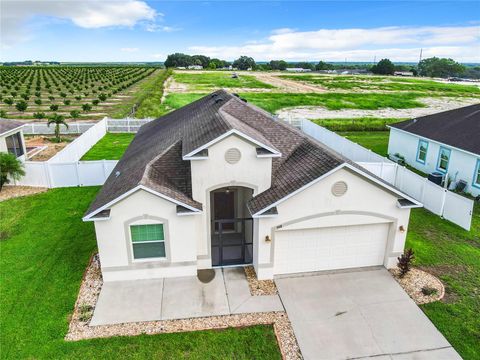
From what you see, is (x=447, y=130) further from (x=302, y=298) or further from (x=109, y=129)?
(x=109, y=129)

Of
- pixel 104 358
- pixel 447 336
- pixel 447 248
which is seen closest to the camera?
pixel 104 358

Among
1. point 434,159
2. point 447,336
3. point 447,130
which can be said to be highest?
point 447,130

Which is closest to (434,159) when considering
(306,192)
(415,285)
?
(415,285)

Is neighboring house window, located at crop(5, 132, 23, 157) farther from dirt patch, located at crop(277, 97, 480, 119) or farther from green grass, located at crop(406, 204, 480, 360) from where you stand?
dirt patch, located at crop(277, 97, 480, 119)

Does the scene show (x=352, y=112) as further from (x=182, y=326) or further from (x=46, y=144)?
(x=182, y=326)

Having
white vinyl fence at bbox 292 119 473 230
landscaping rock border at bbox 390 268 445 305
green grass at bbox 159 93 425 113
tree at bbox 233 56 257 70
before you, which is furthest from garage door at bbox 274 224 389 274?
tree at bbox 233 56 257 70

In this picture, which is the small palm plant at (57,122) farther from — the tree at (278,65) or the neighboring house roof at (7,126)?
the tree at (278,65)
